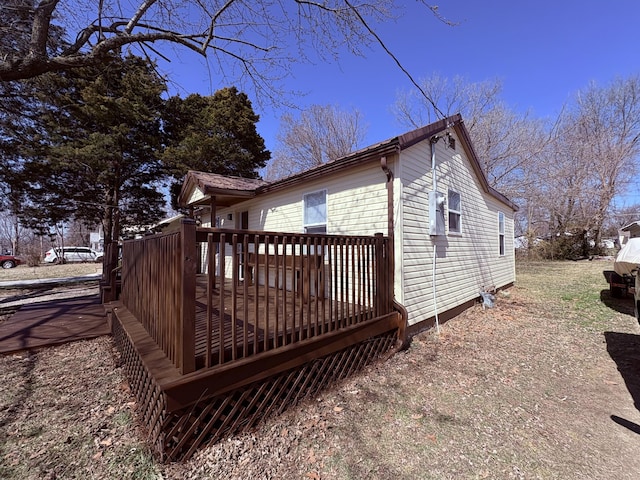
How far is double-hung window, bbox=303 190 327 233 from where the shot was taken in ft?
19.9

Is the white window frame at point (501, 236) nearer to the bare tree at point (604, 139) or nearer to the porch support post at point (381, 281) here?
the porch support post at point (381, 281)

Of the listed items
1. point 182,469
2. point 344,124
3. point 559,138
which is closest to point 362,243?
point 182,469

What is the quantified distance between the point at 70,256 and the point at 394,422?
115 feet

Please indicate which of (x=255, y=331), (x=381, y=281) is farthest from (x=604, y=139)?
(x=255, y=331)

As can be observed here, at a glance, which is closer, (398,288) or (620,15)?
(398,288)

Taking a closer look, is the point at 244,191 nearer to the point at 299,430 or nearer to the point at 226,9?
the point at 226,9

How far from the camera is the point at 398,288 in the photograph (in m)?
4.68

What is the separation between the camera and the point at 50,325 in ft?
17.9

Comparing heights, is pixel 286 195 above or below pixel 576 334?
above

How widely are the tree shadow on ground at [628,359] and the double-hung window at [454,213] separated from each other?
10.9ft

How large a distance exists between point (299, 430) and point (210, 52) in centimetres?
709

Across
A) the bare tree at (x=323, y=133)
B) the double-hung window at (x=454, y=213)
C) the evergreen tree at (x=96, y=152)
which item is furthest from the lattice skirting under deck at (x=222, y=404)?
the bare tree at (x=323, y=133)

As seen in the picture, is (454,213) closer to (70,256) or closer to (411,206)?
(411,206)

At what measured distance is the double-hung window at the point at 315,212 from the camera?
6.06 m
